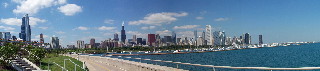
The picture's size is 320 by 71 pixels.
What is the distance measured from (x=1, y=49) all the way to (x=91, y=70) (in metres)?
10.7

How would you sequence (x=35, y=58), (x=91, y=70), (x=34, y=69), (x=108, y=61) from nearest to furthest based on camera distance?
(x=34, y=69) → (x=35, y=58) → (x=91, y=70) → (x=108, y=61)

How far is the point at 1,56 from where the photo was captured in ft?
65.4

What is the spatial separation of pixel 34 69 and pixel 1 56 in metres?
3.07

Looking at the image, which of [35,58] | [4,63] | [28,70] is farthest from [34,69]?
[35,58]

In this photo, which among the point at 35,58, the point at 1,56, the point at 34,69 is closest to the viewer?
the point at 1,56

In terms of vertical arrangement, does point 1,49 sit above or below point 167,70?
above

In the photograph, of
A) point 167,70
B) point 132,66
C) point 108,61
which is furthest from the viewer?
point 108,61

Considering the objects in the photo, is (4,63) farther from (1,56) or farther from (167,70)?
(167,70)

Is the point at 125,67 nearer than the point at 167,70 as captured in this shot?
No

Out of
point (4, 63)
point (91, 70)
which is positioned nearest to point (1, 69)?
point (4, 63)

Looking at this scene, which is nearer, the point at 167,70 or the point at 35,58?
the point at 167,70

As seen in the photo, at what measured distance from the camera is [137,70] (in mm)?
23047

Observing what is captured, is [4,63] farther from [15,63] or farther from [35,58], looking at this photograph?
[35,58]

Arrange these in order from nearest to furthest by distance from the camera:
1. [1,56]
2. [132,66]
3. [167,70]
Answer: [167,70] < [1,56] < [132,66]
